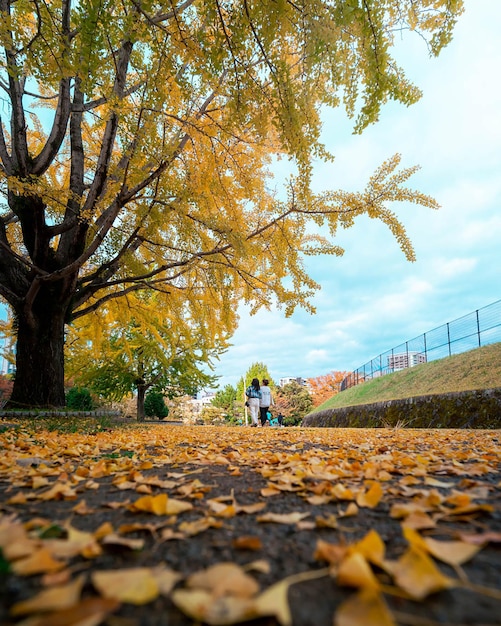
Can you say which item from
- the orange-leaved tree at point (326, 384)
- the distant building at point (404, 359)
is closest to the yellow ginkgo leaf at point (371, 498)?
the distant building at point (404, 359)

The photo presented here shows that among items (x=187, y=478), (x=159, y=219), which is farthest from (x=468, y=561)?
(x=159, y=219)

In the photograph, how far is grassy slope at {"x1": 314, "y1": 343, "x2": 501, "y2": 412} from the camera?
26.0 feet

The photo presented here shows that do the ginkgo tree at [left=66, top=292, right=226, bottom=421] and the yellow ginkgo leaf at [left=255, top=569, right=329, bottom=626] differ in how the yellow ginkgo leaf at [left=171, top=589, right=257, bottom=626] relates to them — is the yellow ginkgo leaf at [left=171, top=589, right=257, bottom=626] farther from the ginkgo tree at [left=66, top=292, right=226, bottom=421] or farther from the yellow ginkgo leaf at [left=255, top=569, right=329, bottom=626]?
the ginkgo tree at [left=66, top=292, right=226, bottom=421]

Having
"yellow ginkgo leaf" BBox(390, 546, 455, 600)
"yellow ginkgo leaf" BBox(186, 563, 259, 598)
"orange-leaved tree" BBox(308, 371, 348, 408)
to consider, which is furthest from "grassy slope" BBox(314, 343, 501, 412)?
"orange-leaved tree" BBox(308, 371, 348, 408)

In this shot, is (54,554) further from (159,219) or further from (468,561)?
(159,219)

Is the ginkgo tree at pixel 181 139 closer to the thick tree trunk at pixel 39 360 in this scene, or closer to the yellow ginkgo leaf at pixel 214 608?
the thick tree trunk at pixel 39 360

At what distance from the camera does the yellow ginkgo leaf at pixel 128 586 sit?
64 cm

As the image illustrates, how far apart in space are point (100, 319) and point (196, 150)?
499 cm

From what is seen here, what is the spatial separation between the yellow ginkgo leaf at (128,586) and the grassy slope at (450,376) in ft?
26.0

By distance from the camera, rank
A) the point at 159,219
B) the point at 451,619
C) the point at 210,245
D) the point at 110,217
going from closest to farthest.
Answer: the point at 451,619 → the point at 159,219 → the point at 110,217 → the point at 210,245

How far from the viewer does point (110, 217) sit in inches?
226

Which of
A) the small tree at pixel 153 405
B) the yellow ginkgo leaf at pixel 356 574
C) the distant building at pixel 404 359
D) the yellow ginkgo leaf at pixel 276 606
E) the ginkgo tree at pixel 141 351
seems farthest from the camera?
the distant building at pixel 404 359

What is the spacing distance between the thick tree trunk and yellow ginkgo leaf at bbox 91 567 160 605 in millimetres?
6843

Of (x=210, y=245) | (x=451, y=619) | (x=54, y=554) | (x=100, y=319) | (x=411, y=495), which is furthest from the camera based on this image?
(x=100, y=319)
